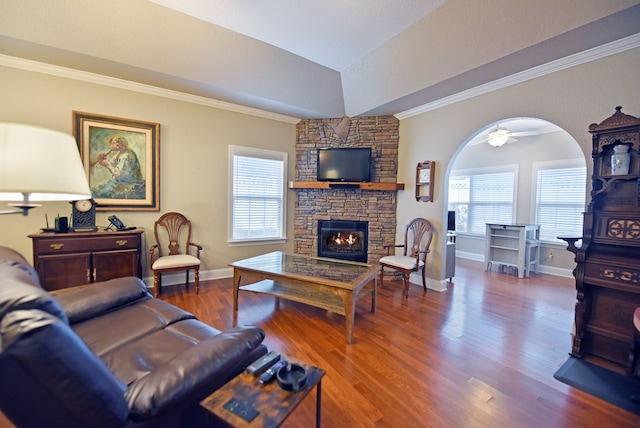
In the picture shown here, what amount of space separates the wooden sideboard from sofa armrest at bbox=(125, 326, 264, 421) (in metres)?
2.68

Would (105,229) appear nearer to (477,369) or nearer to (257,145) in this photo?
(257,145)

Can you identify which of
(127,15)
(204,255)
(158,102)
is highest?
(127,15)

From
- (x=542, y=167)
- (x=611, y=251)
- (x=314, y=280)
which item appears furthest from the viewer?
(x=542, y=167)

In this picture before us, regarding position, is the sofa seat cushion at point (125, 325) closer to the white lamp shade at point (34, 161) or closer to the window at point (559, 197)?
the white lamp shade at point (34, 161)

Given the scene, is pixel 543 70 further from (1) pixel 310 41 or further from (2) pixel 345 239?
(2) pixel 345 239

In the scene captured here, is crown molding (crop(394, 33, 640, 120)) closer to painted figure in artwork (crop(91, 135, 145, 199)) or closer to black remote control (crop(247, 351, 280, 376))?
black remote control (crop(247, 351, 280, 376))

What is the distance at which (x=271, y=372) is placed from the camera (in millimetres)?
1217

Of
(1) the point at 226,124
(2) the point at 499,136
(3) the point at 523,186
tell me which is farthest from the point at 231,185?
(3) the point at 523,186

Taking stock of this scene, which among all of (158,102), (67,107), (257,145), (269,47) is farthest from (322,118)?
(67,107)

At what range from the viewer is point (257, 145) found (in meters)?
4.54

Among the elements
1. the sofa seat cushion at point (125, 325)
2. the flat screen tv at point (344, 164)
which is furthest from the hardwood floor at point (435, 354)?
the flat screen tv at point (344, 164)

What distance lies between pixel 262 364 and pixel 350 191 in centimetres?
373

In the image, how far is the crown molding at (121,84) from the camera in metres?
2.95

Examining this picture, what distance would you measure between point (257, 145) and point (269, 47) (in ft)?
5.20
